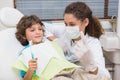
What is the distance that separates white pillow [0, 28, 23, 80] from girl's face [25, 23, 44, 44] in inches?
4.2

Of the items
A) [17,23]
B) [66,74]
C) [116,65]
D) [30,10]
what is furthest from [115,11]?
[66,74]

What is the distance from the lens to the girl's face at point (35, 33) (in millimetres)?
1693

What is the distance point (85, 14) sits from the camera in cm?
162

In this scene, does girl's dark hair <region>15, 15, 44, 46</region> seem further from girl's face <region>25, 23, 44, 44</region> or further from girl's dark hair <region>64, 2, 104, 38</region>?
girl's dark hair <region>64, 2, 104, 38</region>

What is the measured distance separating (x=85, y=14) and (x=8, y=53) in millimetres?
573

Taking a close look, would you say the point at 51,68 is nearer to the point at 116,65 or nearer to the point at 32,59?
the point at 32,59

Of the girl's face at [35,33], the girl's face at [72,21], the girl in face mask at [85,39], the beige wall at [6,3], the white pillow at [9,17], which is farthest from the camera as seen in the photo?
the beige wall at [6,3]

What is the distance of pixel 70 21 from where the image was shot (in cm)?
156

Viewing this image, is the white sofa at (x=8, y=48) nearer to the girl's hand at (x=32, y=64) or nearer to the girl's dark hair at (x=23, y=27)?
the girl's dark hair at (x=23, y=27)

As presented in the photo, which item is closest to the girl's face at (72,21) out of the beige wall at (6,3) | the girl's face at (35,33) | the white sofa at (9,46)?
the girl's face at (35,33)

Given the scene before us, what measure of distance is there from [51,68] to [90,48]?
0.89 ft

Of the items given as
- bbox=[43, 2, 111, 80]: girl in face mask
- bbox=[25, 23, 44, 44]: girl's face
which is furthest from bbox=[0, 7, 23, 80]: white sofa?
bbox=[43, 2, 111, 80]: girl in face mask

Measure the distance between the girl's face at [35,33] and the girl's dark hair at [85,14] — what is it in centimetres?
23

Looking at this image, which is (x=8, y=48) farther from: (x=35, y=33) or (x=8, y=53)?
(x=35, y=33)
